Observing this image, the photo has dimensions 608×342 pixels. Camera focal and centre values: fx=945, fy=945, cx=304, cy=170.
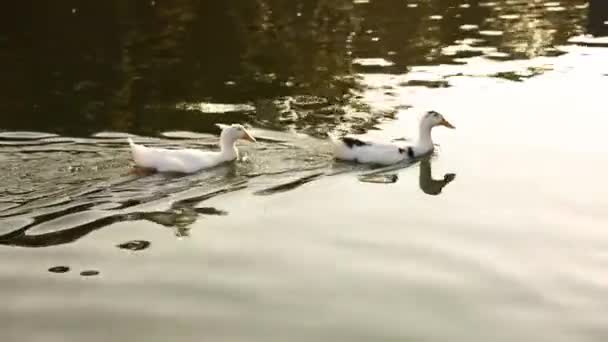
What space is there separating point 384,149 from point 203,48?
977cm

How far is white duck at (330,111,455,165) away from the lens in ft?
39.5

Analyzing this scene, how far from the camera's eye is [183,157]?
38.2 feet

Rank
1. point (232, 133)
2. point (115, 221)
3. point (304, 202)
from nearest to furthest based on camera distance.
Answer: point (115, 221) < point (304, 202) < point (232, 133)

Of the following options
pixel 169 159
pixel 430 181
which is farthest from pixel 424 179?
pixel 169 159

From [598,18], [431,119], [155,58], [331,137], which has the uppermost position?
[598,18]

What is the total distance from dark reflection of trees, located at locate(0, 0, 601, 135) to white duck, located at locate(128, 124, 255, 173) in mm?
1954

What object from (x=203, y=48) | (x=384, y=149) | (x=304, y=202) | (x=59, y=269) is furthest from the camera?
(x=203, y=48)

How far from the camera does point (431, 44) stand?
71.1 feet

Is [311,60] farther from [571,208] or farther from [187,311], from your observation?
[187,311]

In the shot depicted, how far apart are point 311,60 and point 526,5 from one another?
1168 centimetres

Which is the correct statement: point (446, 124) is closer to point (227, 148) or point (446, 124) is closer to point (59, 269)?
point (227, 148)

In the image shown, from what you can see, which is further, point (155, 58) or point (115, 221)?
point (155, 58)

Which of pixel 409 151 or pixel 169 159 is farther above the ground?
pixel 169 159

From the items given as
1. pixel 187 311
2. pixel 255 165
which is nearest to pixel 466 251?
pixel 187 311
